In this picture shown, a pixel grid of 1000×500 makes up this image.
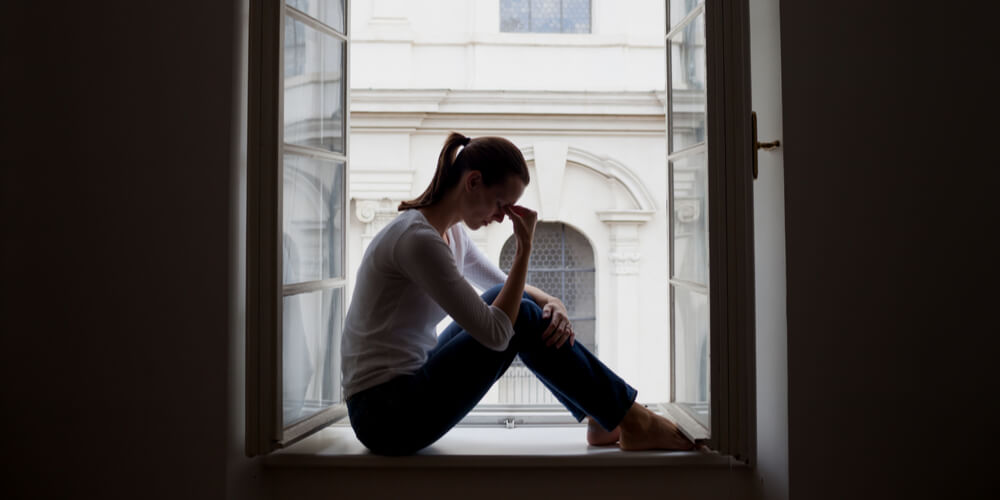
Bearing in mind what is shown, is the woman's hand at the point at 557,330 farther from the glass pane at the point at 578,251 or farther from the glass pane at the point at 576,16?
the glass pane at the point at 576,16

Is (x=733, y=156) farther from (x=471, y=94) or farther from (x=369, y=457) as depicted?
(x=471, y=94)

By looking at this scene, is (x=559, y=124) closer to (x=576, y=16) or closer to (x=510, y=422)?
(x=576, y=16)

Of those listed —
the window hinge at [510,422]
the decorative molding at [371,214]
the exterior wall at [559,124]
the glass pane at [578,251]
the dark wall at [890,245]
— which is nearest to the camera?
the dark wall at [890,245]

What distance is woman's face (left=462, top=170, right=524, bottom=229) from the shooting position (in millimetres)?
1716

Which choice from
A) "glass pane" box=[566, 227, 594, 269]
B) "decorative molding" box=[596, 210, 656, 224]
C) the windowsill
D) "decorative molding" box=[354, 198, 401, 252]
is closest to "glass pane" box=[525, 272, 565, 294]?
"glass pane" box=[566, 227, 594, 269]

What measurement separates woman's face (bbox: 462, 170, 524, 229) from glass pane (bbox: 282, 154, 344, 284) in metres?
0.36

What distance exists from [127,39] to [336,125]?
52 centimetres

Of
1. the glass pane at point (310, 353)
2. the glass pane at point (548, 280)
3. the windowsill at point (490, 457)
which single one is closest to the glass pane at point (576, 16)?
the glass pane at point (548, 280)

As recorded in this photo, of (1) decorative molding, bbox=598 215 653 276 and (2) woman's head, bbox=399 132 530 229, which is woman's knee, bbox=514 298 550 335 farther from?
(1) decorative molding, bbox=598 215 653 276

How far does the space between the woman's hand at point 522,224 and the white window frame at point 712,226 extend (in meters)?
0.39

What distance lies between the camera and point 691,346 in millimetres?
1803

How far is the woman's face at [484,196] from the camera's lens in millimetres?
1716

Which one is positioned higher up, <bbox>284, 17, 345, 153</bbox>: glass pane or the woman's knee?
<bbox>284, 17, 345, 153</bbox>: glass pane

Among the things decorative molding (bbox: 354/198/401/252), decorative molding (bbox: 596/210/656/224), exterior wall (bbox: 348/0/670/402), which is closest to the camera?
decorative molding (bbox: 354/198/401/252)
